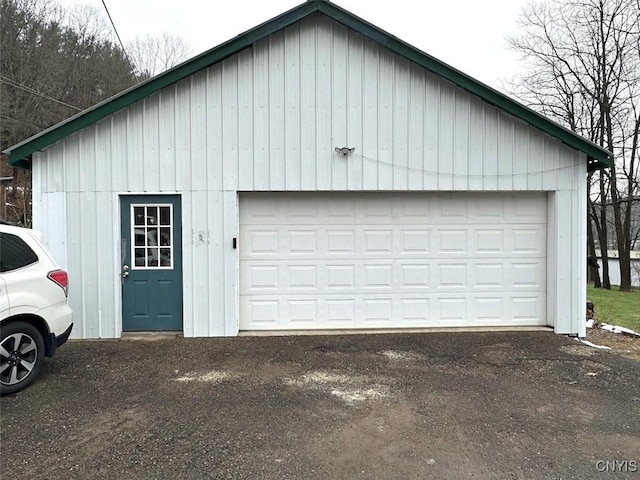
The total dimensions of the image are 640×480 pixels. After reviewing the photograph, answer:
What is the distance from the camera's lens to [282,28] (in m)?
6.49

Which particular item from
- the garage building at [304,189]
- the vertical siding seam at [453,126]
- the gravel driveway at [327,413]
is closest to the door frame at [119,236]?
the garage building at [304,189]

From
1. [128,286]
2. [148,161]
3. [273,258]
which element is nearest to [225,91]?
[148,161]

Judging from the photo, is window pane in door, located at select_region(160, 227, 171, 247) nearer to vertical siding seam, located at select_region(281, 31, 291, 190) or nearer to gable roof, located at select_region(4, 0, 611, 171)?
gable roof, located at select_region(4, 0, 611, 171)

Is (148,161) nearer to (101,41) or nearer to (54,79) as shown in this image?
(54,79)

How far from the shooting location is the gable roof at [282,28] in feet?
20.6

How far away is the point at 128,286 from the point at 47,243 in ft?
4.32

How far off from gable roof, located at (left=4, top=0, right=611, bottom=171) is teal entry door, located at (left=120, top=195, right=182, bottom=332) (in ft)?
4.92

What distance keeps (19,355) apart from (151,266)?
246 centimetres

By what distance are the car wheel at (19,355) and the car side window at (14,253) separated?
1.94 ft

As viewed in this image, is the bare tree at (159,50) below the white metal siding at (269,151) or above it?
above

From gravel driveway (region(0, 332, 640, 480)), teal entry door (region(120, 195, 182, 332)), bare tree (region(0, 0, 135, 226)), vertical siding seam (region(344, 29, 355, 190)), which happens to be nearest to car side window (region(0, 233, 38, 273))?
gravel driveway (region(0, 332, 640, 480))

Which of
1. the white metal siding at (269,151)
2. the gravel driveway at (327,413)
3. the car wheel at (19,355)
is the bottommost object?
the gravel driveway at (327,413)

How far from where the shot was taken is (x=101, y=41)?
18.4m

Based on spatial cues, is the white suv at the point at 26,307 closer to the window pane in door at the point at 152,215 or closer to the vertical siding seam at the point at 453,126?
the window pane in door at the point at 152,215
